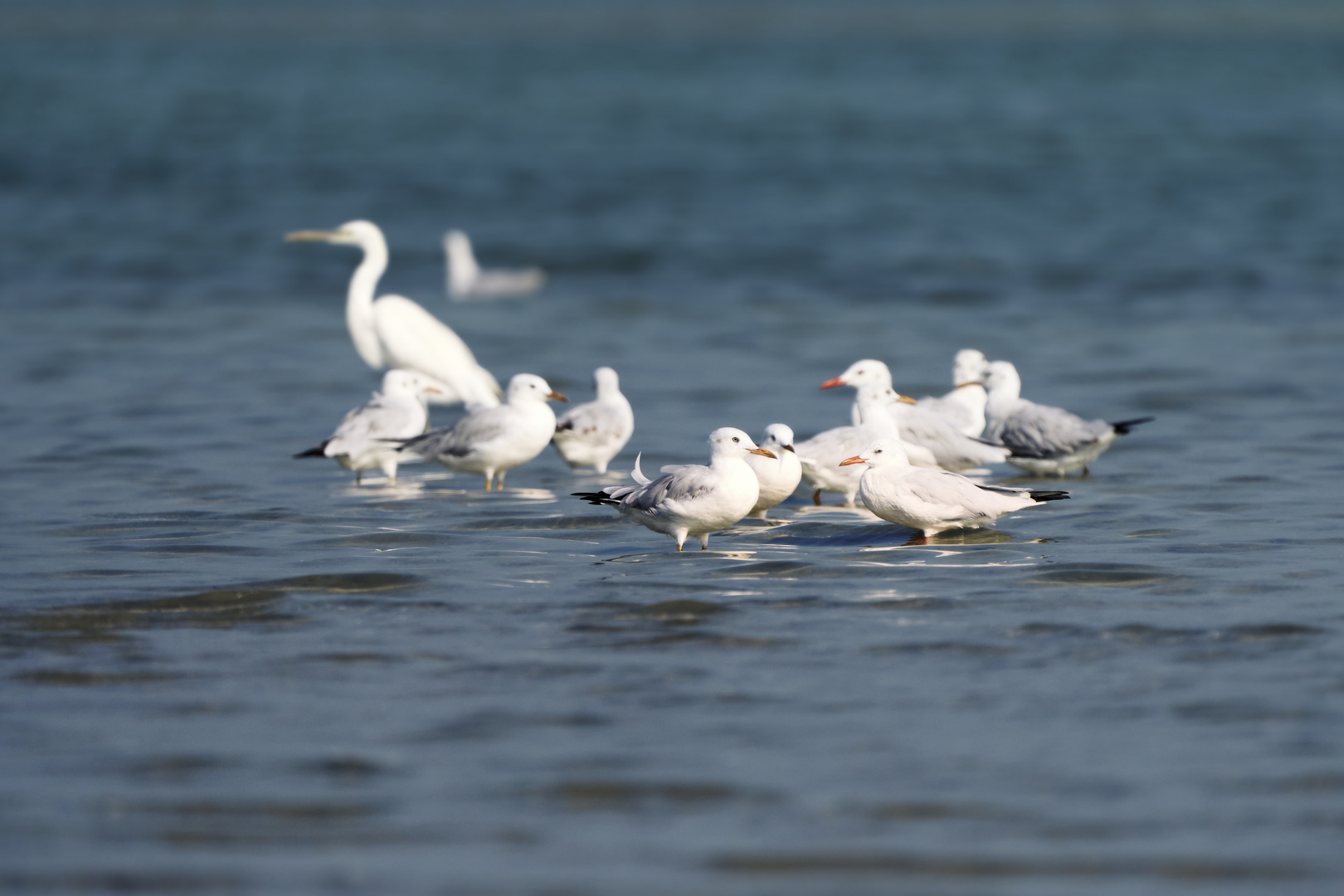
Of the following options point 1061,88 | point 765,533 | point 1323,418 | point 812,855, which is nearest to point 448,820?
point 812,855

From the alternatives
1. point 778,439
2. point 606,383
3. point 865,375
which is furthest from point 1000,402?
point 778,439

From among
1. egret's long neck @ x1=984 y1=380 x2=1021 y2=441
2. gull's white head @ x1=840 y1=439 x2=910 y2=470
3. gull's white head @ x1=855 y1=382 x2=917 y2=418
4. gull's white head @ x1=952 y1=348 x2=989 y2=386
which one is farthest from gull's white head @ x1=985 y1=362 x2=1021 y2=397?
gull's white head @ x1=840 y1=439 x2=910 y2=470

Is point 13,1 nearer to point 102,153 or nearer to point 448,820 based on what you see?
point 102,153

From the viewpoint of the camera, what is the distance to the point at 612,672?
6734 mm

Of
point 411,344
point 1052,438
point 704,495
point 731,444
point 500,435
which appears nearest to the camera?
point 704,495

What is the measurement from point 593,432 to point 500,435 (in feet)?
2.89

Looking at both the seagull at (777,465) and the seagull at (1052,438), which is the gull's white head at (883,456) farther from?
the seagull at (1052,438)

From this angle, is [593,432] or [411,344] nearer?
[593,432]

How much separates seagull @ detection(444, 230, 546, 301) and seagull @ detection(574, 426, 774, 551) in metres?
13.6

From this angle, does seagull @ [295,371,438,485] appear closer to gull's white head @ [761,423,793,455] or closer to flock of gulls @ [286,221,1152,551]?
flock of gulls @ [286,221,1152,551]

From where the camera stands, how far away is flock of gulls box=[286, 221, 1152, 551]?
29.2 ft

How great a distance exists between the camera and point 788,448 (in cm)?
938

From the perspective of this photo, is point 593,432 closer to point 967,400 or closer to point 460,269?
point 967,400

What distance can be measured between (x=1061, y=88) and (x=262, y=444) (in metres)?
52.5
